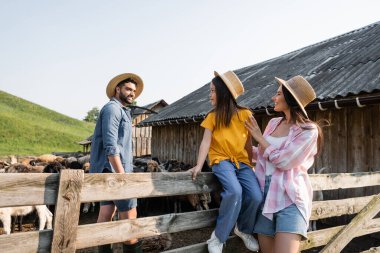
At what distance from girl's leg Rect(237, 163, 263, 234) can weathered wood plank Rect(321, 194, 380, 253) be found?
1360mm

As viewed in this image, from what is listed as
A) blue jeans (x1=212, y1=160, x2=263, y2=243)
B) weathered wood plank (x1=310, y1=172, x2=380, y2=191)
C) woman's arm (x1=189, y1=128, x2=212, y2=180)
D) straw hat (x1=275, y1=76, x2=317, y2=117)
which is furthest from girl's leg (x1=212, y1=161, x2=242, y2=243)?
weathered wood plank (x1=310, y1=172, x2=380, y2=191)

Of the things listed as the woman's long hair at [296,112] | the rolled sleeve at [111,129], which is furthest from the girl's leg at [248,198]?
the rolled sleeve at [111,129]

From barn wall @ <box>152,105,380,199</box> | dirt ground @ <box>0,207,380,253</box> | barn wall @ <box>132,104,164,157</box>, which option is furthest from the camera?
barn wall @ <box>132,104,164,157</box>

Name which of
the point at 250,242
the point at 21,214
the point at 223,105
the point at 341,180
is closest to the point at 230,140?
the point at 223,105

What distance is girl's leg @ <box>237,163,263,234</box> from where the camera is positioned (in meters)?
2.71

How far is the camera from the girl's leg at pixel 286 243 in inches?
98.3

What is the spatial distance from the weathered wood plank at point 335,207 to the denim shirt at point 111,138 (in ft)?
6.86

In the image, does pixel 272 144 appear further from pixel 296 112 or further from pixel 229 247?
pixel 229 247

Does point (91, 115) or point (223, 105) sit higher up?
point (91, 115)

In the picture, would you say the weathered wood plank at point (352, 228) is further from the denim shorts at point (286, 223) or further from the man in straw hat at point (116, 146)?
the man in straw hat at point (116, 146)

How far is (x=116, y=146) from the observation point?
3.29 meters

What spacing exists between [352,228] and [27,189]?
360 centimetres

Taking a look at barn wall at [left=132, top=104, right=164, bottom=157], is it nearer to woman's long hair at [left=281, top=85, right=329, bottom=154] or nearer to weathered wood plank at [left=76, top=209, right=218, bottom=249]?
weathered wood plank at [left=76, top=209, right=218, bottom=249]

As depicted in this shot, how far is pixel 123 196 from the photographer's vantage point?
2490 millimetres
